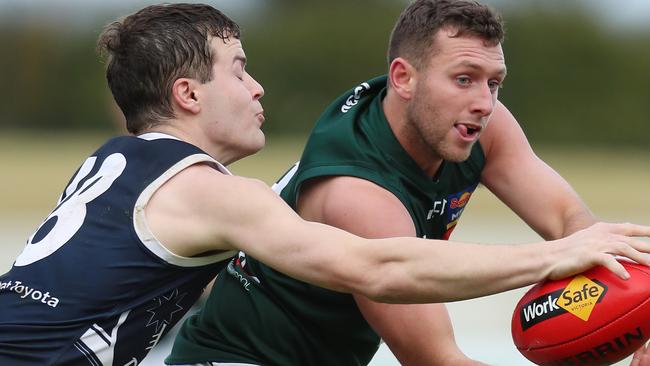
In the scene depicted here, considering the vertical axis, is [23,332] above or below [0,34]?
above

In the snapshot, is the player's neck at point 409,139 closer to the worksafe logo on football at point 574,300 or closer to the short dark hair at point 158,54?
the short dark hair at point 158,54

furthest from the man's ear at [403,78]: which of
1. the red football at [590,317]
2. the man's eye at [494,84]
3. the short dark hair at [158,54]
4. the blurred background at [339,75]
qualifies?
the blurred background at [339,75]

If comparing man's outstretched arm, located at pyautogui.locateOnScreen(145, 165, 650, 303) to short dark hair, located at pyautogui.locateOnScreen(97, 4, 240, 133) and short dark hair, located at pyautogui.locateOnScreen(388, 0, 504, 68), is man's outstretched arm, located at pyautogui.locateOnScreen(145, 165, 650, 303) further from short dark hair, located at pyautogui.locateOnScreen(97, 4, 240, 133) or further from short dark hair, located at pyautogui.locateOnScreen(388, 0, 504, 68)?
short dark hair, located at pyautogui.locateOnScreen(388, 0, 504, 68)

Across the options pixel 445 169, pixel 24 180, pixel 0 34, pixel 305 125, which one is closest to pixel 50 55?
pixel 0 34

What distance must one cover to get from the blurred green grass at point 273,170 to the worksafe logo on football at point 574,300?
1456 cm

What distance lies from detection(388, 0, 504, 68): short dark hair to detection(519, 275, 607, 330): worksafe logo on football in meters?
1.30

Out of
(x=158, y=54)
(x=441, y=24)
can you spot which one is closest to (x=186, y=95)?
(x=158, y=54)

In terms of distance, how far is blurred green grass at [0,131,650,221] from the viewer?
2072cm

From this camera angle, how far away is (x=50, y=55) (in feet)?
120

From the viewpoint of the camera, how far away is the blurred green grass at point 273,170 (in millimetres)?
20719

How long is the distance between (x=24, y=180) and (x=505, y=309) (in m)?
17.2

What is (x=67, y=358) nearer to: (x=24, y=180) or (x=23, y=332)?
(x=23, y=332)

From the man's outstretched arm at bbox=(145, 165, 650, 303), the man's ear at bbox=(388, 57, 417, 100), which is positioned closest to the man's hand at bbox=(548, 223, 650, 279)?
the man's outstretched arm at bbox=(145, 165, 650, 303)

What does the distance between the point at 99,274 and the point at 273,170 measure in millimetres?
21340
